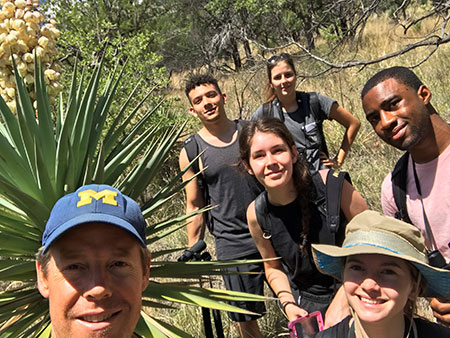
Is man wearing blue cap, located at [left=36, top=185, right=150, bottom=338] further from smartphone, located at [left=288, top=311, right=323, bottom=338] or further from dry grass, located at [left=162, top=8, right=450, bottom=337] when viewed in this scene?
dry grass, located at [left=162, top=8, right=450, bottom=337]

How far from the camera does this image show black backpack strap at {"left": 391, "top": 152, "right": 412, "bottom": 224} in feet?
7.72

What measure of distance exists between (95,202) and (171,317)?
9.61 feet

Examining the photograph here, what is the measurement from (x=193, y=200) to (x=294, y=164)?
3.99 feet

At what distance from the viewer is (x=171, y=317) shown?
4219mm

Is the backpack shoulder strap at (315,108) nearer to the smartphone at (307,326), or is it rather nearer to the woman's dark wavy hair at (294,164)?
the woman's dark wavy hair at (294,164)

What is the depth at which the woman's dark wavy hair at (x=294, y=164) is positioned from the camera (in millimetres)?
2506

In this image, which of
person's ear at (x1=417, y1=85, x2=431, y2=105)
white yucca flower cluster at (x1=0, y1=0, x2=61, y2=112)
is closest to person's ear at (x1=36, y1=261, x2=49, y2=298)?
person's ear at (x1=417, y1=85, x2=431, y2=105)

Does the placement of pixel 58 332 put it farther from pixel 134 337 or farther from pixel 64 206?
pixel 134 337

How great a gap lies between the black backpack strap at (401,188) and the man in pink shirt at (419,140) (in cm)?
2

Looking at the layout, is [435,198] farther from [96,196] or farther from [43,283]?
[43,283]

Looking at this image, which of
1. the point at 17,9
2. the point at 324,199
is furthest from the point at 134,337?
the point at 17,9

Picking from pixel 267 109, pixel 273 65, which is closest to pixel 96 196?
pixel 267 109

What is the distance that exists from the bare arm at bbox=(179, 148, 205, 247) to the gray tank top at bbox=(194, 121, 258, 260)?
0.44ft

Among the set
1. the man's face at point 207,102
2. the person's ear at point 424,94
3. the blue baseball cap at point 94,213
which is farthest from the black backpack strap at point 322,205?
the man's face at point 207,102
